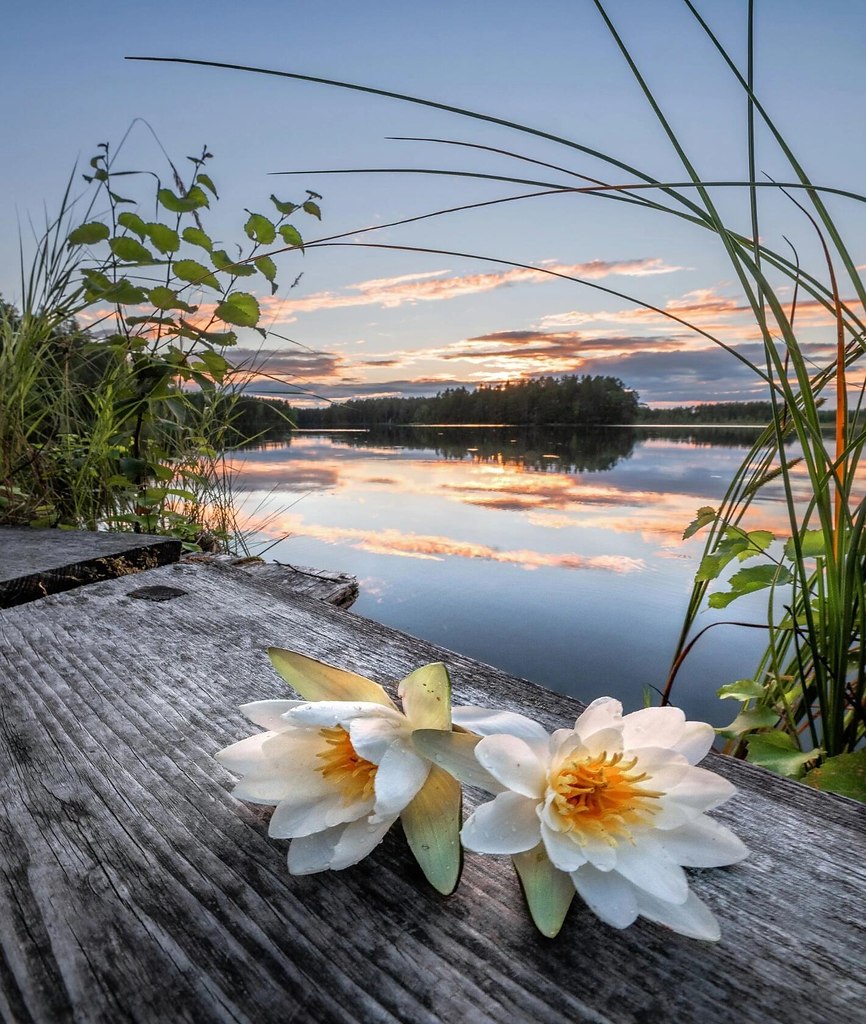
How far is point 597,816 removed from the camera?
1.46 ft

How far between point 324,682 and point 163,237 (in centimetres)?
295

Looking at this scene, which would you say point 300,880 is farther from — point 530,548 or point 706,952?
point 530,548

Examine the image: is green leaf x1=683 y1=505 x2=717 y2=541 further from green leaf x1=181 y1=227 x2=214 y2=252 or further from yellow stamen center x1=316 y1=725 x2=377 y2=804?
green leaf x1=181 y1=227 x2=214 y2=252

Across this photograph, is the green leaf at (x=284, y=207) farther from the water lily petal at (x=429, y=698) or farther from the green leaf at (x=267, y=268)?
the water lily petal at (x=429, y=698)

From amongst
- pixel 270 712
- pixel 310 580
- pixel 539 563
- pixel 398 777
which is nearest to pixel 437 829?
pixel 398 777

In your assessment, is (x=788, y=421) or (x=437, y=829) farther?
(x=788, y=421)

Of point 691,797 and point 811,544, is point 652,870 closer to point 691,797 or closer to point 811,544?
point 691,797

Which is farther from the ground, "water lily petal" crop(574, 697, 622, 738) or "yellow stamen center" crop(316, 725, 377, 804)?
"water lily petal" crop(574, 697, 622, 738)

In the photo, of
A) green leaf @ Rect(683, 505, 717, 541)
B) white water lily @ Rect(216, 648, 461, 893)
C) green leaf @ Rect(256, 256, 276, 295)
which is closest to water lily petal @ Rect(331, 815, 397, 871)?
white water lily @ Rect(216, 648, 461, 893)

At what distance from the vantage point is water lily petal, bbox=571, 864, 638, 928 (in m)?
0.40

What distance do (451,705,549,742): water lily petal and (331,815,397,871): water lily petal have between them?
0.08 m

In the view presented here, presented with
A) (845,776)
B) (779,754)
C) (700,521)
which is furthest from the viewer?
(700,521)

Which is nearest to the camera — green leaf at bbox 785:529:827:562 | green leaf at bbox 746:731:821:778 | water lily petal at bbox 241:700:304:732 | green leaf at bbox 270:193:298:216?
water lily petal at bbox 241:700:304:732

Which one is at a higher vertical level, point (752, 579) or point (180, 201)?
point (180, 201)
